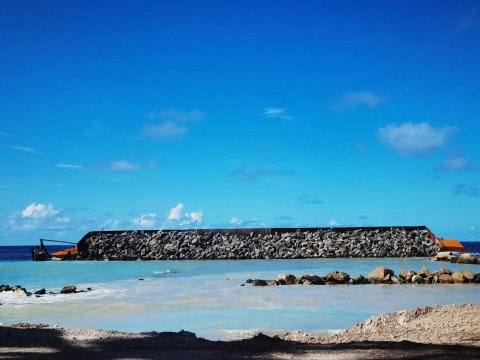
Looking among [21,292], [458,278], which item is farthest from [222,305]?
[458,278]

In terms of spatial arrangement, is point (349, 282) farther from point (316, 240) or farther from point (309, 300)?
point (316, 240)

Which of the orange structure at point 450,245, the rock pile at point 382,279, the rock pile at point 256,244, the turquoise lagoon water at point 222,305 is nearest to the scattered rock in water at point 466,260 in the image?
the rock pile at point 256,244

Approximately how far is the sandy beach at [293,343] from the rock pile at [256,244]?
83.1 ft

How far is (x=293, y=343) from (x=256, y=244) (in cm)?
2854

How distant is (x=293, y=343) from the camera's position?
6621 millimetres

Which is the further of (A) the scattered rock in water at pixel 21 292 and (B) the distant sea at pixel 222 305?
(A) the scattered rock in water at pixel 21 292

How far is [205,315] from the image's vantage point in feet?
33.6

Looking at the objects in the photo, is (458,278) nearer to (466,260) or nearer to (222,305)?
(222,305)

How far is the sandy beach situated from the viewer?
19.0ft

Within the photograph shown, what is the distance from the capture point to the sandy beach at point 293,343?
578 cm

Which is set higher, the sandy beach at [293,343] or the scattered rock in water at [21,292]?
the sandy beach at [293,343]

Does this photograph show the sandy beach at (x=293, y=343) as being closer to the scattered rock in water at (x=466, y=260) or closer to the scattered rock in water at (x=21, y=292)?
the scattered rock in water at (x=21, y=292)

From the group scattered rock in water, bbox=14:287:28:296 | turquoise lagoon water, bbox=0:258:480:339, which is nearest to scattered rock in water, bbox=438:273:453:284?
turquoise lagoon water, bbox=0:258:480:339

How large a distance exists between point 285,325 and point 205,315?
1.90 metres
